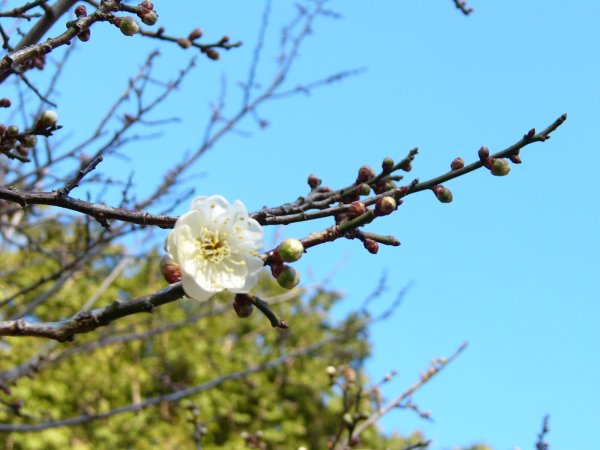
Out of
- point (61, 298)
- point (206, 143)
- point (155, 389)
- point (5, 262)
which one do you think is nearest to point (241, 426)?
point (155, 389)

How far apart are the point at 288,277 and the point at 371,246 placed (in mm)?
229

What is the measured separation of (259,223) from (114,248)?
30.9 ft

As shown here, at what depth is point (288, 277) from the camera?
5.09 feet

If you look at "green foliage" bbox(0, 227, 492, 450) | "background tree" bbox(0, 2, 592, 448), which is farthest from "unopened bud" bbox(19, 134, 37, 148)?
"green foliage" bbox(0, 227, 492, 450)

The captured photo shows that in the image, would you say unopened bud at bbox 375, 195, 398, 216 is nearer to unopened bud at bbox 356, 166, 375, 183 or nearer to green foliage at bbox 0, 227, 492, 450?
unopened bud at bbox 356, 166, 375, 183

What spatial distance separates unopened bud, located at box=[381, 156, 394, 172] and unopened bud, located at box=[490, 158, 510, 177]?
26 centimetres

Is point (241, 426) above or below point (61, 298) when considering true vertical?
below

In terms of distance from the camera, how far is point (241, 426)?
10547 mm

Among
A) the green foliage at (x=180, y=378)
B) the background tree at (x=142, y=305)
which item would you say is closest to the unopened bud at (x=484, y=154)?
the background tree at (x=142, y=305)

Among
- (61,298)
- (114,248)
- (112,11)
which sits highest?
(114,248)

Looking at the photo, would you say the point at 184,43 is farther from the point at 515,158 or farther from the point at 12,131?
the point at 515,158

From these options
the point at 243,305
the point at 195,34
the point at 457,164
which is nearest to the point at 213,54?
the point at 195,34

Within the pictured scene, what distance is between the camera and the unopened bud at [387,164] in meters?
1.82

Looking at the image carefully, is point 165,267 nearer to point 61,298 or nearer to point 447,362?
point 447,362
